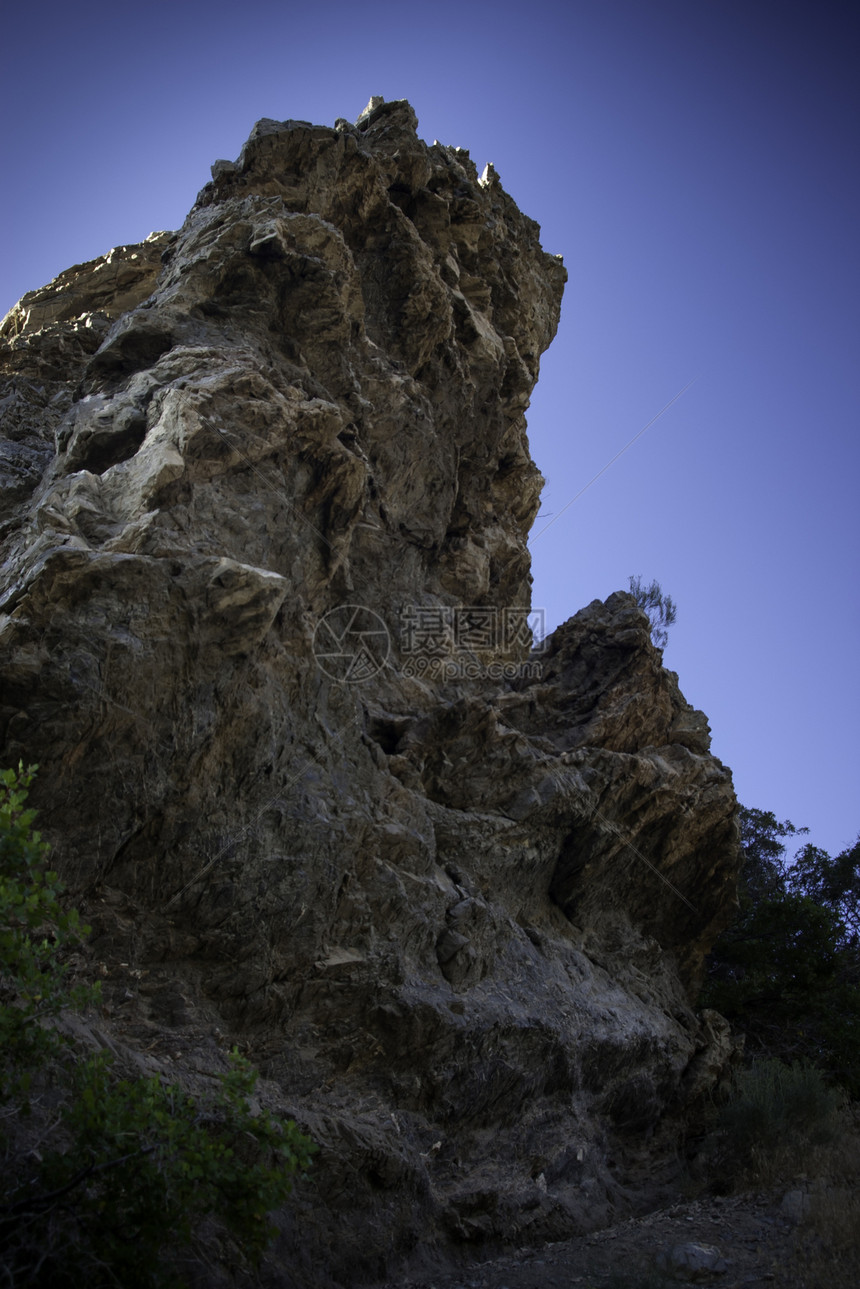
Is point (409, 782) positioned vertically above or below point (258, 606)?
below

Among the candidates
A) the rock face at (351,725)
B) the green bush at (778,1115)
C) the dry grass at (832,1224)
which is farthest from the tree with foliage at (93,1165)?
the green bush at (778,1115)

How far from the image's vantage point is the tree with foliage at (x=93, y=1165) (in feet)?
19.1

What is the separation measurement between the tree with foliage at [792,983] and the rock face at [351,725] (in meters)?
2.36

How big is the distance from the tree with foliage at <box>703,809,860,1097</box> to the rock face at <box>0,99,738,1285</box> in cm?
236

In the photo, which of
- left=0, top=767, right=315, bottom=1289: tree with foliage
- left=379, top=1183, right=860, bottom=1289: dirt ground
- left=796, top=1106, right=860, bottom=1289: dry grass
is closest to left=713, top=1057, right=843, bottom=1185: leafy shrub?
left=796, top=1106, right=860, bottom=1289: dry grass

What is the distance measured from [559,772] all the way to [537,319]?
14.7m

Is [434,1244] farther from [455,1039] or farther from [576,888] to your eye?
[576,888]

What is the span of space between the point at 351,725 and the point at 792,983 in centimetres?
1334

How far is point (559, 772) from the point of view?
15242 millimetres

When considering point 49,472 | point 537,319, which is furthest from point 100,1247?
point 537,319

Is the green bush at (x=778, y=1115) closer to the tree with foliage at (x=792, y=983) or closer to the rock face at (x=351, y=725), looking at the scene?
the rock face at (x=351, y=725)

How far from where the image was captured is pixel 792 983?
63.0 feet

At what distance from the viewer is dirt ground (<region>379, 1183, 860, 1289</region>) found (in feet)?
29.4

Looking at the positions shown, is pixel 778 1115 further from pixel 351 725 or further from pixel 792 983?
pixel 351 725
